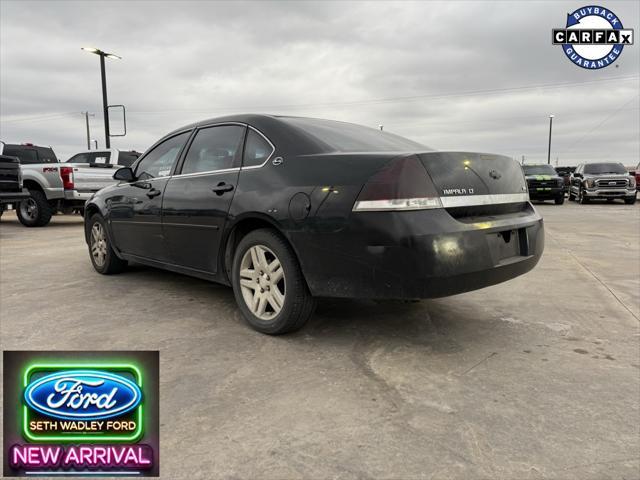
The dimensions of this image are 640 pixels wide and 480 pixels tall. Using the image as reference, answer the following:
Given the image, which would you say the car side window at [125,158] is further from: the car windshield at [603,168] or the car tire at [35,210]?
the car windshield at [603,168]

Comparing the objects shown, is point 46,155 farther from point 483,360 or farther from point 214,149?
point 483,360

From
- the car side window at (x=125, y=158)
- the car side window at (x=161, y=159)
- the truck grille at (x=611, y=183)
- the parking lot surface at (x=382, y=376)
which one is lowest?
the parking lot surface at (x=382, y=376)

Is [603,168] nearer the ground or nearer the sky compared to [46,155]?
nearer the ground

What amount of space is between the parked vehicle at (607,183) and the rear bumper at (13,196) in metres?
18.4

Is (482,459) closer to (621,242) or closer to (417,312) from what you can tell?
(417,312)

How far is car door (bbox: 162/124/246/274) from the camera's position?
3559mm

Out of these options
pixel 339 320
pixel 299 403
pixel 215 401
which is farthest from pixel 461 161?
pixel 215 401

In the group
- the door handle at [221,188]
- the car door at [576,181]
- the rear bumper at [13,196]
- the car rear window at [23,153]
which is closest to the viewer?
the door handle at [221,188]

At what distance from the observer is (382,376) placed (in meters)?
2.65

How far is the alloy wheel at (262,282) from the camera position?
320 cm

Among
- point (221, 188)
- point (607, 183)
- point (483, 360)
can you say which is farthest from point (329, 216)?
point (607, 183)

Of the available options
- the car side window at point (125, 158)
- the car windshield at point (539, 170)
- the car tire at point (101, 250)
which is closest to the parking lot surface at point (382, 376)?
the car tire at point (101, 250)

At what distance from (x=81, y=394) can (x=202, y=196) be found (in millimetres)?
2359

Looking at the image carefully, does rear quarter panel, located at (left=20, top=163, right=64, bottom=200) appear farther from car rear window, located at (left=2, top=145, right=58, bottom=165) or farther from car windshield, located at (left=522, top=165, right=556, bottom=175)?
car windshield, located at (left=522, top=165, right=556, bottom=175)
